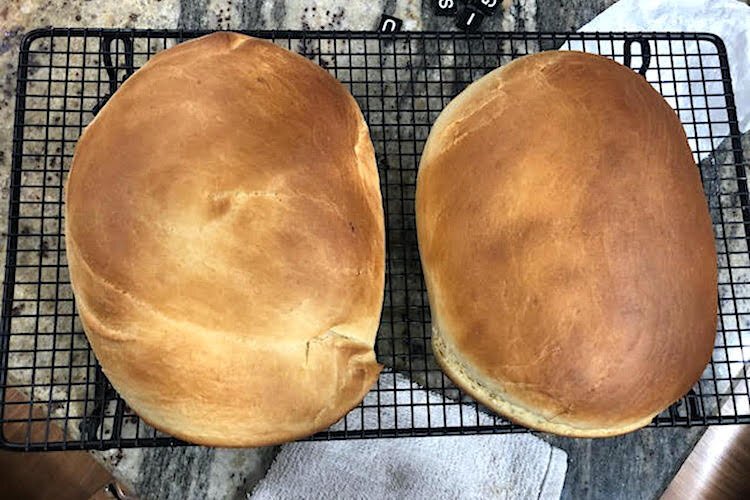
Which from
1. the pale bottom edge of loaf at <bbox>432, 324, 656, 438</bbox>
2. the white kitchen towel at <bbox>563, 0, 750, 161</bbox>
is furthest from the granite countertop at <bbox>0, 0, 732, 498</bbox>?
the pale bottom edge of loaf at <bbox>432, 324, 656, 438</bbox>

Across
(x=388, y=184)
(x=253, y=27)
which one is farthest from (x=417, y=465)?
(x=253, y=27)

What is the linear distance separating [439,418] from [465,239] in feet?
1.29

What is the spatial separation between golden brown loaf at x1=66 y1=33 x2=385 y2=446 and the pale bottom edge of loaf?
15cm

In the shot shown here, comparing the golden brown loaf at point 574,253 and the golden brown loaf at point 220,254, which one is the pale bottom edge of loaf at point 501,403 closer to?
the golden brown loaf at point 574,253

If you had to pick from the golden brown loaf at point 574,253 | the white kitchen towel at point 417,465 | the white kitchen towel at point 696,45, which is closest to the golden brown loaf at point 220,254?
the golden brown loaf at point 574,253

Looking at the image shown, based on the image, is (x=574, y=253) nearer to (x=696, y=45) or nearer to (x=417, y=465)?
(x=417, y=465)

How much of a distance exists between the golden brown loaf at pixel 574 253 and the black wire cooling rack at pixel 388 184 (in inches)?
6.9

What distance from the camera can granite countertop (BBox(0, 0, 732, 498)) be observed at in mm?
1152

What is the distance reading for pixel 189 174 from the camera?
82cm

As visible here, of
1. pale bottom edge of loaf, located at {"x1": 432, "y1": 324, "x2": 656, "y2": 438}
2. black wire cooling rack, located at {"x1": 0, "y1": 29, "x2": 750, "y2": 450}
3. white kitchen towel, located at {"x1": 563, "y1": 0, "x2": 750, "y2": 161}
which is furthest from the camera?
white kitchen towel, located at {"x1": 563, "y1": 0, "x2": 750, "y2": 161}

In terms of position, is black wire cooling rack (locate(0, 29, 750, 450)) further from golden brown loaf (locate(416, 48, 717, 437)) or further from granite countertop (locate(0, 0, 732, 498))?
golden brown loaf (locate(416, 48, 717, 437))

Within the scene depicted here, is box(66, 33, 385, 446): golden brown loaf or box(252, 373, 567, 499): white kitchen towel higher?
box(66, 33, 385, 446): golden brown loaf

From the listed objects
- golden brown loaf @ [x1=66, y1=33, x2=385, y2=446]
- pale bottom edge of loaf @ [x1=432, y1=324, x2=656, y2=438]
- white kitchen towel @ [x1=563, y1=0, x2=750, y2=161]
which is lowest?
pale bottom edge of loaf @ [x1=432, y1=324, x2=656, y2=438]

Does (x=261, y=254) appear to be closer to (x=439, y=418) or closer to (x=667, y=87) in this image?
(x=439, y=418)
